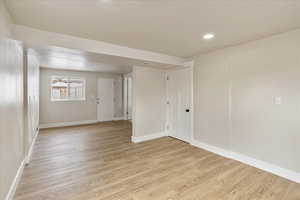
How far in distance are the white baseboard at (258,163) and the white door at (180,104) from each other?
2.27 ft

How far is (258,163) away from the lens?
2500 mm

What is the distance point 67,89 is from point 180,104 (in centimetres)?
470

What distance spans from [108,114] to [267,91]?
5.98 m

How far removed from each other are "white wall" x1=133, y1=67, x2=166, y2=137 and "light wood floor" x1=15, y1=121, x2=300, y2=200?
0.79 meters

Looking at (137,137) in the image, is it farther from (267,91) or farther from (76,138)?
(267,91)

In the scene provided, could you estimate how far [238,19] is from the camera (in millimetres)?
1858

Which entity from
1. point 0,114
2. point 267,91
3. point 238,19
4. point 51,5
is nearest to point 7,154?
point 0,114

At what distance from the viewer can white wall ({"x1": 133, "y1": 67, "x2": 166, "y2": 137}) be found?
389 cm

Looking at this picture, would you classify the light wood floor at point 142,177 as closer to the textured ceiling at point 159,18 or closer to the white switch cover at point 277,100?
the white switch cover at point 277,100

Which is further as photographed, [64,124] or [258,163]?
[64,124]

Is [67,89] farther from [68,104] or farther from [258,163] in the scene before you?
[258,163]

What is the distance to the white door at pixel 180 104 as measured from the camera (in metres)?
3.79

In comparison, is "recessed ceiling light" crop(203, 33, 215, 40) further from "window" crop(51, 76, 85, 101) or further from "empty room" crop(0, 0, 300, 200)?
"window" crop(51, 76, 85, 101)

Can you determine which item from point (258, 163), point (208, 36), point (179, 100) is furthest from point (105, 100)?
point (258, 163)
